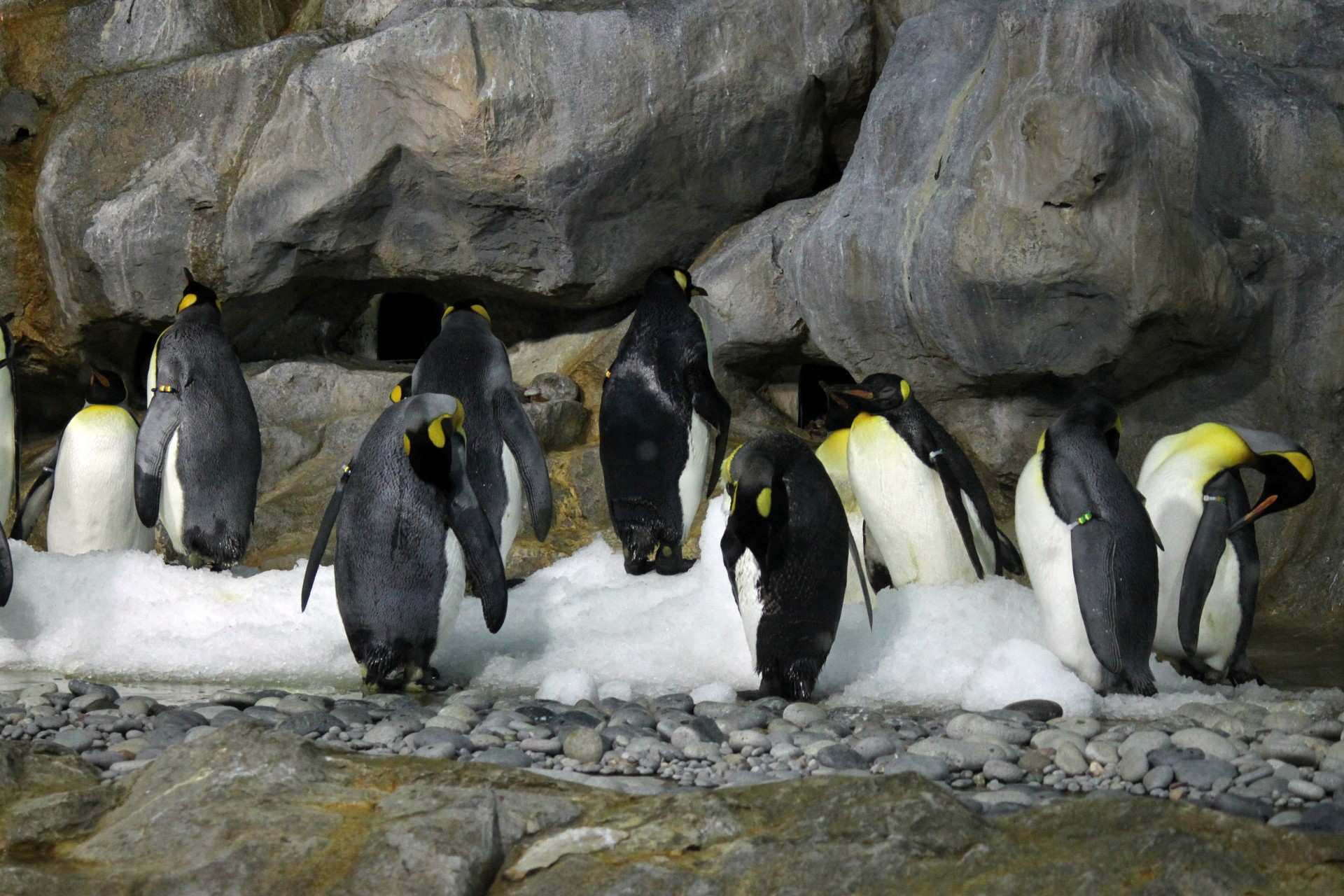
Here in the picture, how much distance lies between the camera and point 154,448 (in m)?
6.37

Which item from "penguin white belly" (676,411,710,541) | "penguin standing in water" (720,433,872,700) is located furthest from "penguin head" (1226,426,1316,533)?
"penguin white belly" (676,411,710,541)

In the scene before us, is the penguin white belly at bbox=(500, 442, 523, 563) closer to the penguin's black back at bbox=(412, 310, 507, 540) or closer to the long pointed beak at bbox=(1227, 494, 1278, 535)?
the penguin's black back at bbox=(412, 310, 507, 540)

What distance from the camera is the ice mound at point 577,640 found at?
4.24 meters

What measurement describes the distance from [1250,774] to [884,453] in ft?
8.86

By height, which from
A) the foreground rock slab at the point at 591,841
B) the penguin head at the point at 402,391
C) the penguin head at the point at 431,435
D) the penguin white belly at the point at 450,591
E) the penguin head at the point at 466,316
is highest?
the penguin head at the point at 466,316

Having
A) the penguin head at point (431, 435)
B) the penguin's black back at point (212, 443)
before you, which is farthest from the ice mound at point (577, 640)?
the penguin head at point (431, 435)

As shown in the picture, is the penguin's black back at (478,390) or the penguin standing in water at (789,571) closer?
the penguin standing in water at (789,571)

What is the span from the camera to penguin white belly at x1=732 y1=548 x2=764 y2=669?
4.26 metres

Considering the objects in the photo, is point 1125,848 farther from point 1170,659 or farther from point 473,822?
point 1170,659

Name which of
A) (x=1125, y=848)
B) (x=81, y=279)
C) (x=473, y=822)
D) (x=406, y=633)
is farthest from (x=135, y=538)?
(x=1125, y=848)

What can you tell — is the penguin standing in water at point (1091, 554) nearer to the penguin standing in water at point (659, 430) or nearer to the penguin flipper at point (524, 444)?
the penguin flipper at point (524, 444)

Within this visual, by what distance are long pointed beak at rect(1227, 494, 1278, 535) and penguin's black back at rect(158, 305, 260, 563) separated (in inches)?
166

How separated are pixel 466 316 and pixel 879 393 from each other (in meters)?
2.10

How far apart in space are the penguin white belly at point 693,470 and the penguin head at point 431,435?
216 centimetres
